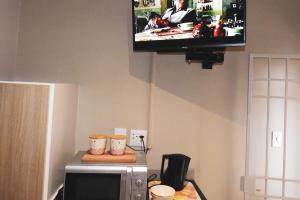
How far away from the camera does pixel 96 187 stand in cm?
130

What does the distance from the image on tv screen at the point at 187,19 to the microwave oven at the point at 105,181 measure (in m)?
0.92

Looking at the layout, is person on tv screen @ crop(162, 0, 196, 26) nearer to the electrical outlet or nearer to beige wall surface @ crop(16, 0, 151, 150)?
beige wall surface @ crop(16, 0, 151, 150)

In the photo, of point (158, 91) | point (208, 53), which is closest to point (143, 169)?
point (158, 91)

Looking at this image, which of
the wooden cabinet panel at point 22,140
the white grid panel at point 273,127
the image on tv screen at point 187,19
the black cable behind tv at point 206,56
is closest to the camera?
the wooden cabinet panel at point 22,140

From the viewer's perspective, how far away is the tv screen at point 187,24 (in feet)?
4.42

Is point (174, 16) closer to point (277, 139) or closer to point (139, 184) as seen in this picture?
point (139, 184)

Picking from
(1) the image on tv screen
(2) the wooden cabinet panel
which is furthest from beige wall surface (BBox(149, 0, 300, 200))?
(2) the wooden cabinet panel

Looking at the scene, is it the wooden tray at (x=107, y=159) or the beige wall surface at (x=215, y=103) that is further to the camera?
the beige wall surface at (x=215, y=103)

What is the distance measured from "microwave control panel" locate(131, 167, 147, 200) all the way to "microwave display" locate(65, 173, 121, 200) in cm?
9

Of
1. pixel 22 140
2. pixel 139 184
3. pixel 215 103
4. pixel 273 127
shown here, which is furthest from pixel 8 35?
pixel 273 127

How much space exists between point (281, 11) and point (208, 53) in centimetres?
77

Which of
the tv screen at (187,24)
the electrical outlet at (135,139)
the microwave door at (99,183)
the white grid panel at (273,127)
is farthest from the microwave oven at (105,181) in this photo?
the white grid panel at (273,127)

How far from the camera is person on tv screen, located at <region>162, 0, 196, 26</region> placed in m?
1.44

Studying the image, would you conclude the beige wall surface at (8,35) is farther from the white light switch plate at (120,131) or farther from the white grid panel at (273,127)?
the white grid panel at (273,127)
